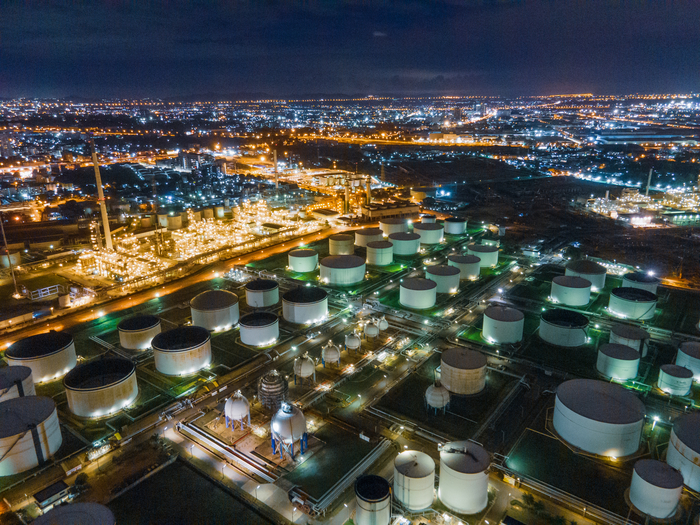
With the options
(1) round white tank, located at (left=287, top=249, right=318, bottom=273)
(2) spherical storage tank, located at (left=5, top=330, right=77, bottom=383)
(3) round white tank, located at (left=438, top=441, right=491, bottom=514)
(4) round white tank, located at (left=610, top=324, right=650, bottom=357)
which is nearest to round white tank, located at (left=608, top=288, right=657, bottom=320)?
(4) round white tank, located at (left=610, top=324, right=650, bottom=357)

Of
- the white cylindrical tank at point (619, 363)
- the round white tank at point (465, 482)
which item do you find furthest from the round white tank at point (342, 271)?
the round white tank at point (465, 482)

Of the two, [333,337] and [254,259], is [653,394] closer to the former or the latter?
[333,337]

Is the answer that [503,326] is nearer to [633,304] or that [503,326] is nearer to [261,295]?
[633,304]

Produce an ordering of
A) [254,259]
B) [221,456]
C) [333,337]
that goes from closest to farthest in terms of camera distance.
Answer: [221,456], [333,337], [254,259]

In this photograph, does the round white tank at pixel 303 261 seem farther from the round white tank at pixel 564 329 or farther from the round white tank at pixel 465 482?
the round white tank at pixel 465 482

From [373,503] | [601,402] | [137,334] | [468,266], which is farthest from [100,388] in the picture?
[468,266]

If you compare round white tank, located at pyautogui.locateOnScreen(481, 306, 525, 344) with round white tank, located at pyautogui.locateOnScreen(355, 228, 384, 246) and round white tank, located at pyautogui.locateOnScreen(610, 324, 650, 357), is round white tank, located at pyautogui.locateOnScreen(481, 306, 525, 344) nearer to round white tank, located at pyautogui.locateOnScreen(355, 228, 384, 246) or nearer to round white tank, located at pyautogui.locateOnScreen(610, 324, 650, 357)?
round white tank, located at pyautogui.locateOnScreen(610, 324, 650, 357)

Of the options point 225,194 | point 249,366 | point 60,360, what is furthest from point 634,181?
point 60,360
